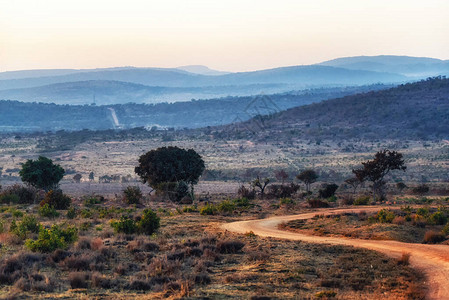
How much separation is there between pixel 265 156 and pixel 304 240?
59874 millimetres

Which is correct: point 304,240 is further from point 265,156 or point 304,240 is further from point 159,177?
point 265,156

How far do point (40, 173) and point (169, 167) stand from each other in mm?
9786

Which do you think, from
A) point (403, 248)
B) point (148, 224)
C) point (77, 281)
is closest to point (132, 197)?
point (148, 224)

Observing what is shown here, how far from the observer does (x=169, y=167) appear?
40.8m

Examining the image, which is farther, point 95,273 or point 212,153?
point 212,153

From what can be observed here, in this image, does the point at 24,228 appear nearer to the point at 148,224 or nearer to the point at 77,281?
the point at 148,224

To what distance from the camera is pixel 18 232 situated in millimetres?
20109

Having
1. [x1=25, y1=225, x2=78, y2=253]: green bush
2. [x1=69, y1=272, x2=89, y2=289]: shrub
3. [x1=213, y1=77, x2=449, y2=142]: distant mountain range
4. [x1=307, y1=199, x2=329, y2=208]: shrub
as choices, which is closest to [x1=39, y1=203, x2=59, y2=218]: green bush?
[x1=25, y1=225, x2=78, y2=253]: green bush

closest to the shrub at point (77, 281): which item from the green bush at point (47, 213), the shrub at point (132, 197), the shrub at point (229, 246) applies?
the shrub at point (229, 246)

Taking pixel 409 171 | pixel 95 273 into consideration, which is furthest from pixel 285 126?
pixel 95 273

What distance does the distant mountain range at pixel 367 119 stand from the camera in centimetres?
9819

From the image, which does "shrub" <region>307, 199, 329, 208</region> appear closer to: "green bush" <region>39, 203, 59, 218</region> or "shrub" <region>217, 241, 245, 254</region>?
"green bush" <region>39, 203, 59, 218</region>

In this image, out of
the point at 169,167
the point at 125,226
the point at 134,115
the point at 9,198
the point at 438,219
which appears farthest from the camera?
the point at 134,115

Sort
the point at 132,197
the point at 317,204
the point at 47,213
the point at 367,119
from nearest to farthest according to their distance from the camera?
the point at 47,213, the point at 317,204, the point at 132,197, the point at 367,119
